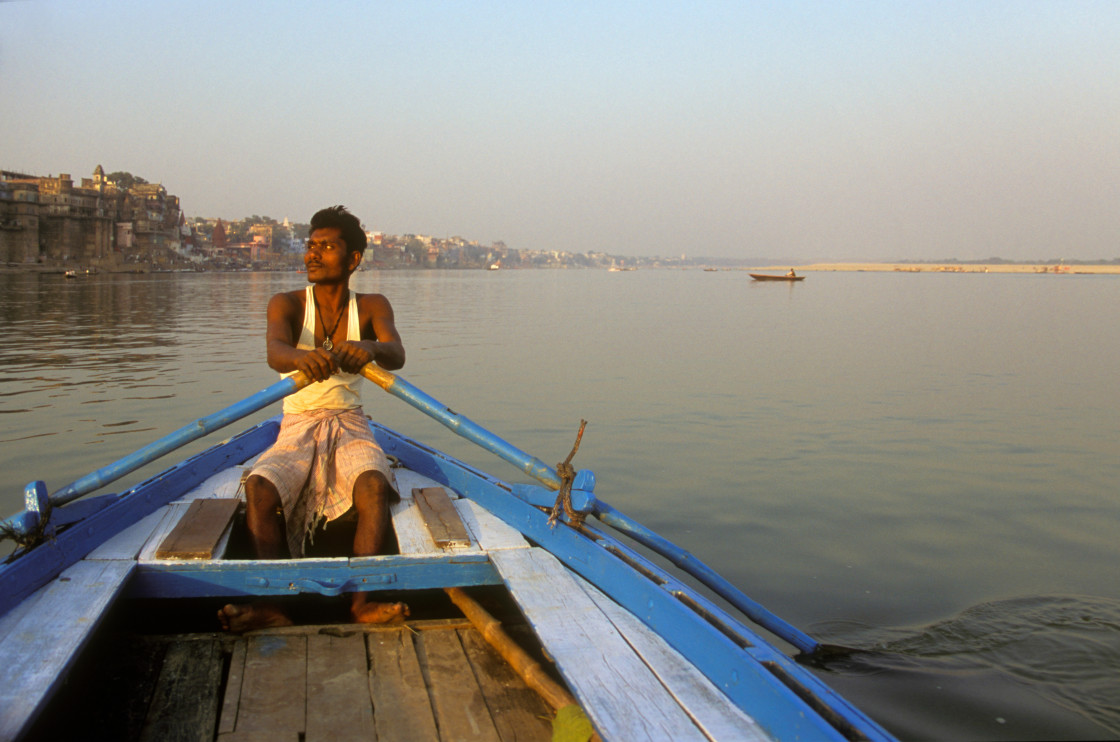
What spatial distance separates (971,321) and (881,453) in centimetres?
2191

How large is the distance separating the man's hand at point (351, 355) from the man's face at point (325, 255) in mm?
656

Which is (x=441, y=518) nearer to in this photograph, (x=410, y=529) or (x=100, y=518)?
(x=410, y=529)

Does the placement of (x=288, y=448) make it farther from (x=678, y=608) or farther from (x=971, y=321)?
(x=971, y=321)

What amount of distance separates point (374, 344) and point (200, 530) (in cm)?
114

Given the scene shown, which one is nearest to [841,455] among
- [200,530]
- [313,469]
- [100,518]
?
[313,469]

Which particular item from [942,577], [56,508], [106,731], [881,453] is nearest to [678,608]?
[106,731]

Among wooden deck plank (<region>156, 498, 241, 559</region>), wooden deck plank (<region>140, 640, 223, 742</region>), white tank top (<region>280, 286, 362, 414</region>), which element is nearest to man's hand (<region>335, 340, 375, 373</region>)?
white tank top (<region>280, 286, 362, 414</region>)

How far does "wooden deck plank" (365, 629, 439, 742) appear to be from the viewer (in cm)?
250

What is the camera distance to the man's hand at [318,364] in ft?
11.9

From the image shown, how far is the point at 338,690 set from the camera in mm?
2713

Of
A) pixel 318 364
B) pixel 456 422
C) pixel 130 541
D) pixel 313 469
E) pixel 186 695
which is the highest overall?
pixel 318 364

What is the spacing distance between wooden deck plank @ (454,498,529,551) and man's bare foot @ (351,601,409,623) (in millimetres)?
490

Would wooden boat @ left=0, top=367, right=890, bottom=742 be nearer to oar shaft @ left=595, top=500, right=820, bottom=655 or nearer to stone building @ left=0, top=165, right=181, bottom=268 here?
oar shaft @ left=595, top=500, right=820, bottom=655

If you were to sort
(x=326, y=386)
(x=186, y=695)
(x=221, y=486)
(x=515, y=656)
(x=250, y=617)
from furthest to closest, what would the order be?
(x=221, y=486) → (x=326, y=386) → (x=250, y=617) → (x=515, y=656) → (x=186, y=695)
